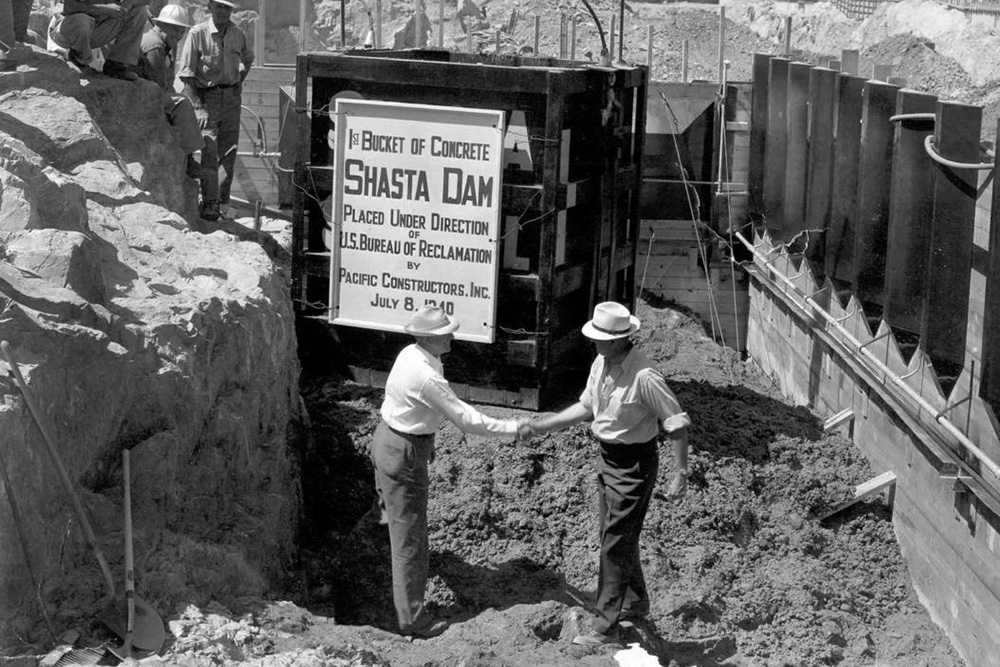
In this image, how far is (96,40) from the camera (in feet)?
34.9

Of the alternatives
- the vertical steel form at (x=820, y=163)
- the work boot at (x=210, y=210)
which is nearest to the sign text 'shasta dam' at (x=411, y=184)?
the work boot at (x=210, y=210)

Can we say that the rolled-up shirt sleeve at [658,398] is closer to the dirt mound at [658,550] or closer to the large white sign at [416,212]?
the dirt mound at [658,550]

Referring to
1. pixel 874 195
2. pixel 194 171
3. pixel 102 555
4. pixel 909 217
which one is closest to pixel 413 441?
pixel 102 555

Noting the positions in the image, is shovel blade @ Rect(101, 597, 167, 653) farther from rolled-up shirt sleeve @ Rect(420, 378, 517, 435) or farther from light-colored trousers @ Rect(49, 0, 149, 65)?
light-colored trousers @ Rect(49, 0, 149, 65)

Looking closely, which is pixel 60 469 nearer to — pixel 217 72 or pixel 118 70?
pixel 118 70

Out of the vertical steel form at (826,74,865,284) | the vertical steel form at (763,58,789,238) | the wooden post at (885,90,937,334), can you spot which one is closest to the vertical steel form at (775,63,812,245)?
the vertical steel form at (763,58,789,238)

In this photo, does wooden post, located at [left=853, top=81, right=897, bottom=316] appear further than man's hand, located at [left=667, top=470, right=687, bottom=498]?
Yes

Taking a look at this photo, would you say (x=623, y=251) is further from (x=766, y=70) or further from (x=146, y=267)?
(x=766, y=70)

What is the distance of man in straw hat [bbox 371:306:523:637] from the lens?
7.11 meters

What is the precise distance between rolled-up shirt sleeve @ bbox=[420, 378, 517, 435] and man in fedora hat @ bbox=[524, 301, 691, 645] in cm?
26

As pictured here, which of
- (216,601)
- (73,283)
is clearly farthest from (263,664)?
(73,283)

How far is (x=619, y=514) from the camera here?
725 centimetres

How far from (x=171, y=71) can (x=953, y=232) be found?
22.8 feet

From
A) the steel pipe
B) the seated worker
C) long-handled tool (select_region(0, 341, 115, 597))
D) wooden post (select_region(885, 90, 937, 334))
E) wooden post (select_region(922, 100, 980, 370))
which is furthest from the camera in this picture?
the seated worker
